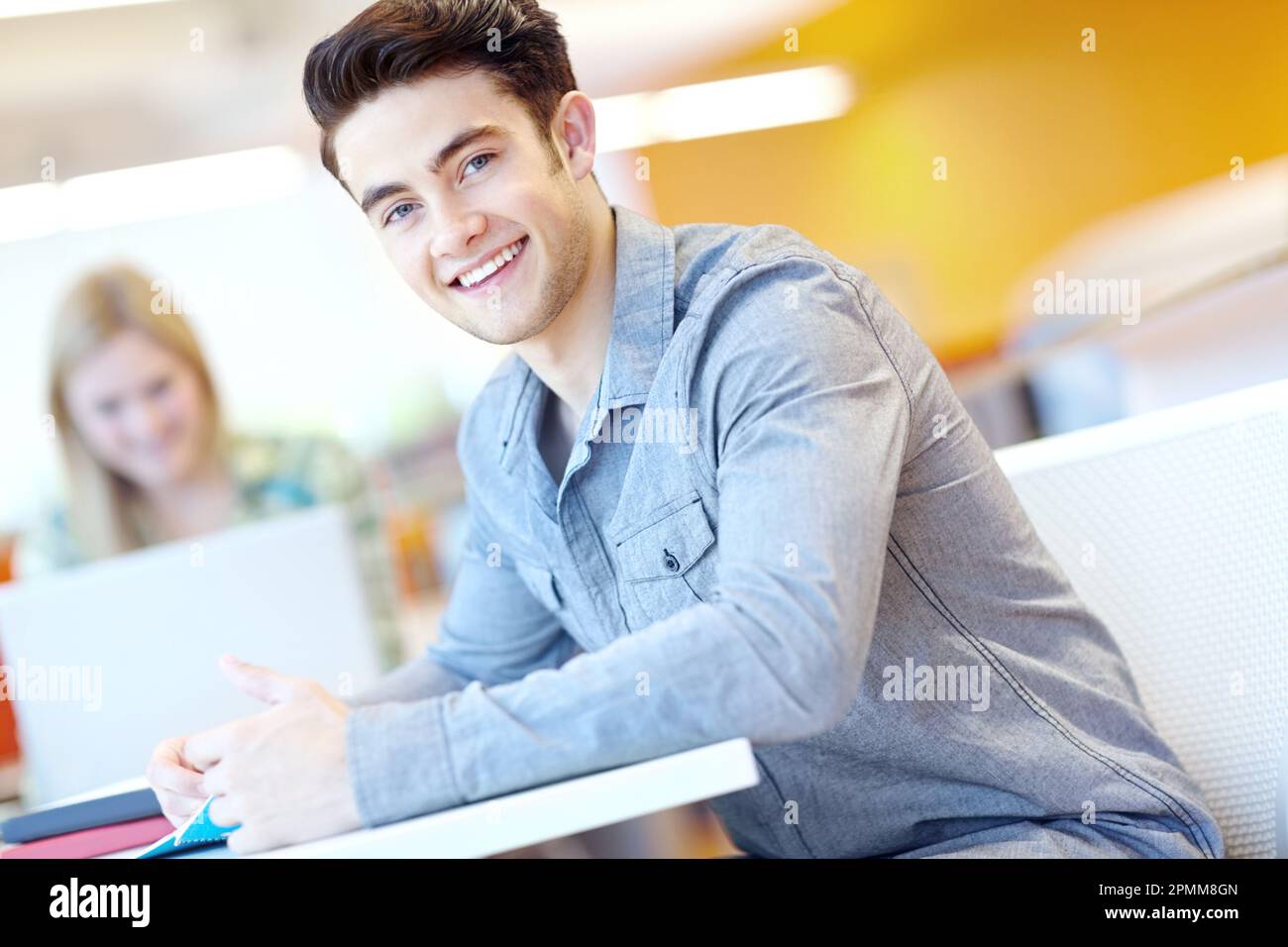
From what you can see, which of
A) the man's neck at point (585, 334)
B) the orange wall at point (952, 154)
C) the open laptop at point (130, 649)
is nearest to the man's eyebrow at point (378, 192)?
the man's neck at point (585, 334)

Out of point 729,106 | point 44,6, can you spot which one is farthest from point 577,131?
point 729,106

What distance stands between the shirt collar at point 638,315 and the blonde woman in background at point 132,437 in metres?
1.38

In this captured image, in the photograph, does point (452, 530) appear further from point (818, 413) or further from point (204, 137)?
point (818, 413)

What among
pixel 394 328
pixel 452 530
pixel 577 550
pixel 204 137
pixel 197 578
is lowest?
pixel 577 550

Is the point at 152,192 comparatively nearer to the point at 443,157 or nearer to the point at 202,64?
the point at 202,64

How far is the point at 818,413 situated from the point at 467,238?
398 mm

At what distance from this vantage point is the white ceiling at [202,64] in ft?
15.0

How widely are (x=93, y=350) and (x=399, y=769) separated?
213 cm

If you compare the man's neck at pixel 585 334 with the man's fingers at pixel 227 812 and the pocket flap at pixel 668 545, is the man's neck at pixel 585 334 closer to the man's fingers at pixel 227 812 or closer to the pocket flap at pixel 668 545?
the pocket flap at pixel 668 545

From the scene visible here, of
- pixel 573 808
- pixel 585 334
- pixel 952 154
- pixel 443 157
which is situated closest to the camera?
pixel 573 808

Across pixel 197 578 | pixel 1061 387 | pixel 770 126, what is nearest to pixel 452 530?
pixel 770 126

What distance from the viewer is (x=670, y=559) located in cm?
99

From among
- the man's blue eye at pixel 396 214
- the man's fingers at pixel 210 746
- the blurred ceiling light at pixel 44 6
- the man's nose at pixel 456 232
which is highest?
the blurred ceiling light at pixel 44 6
